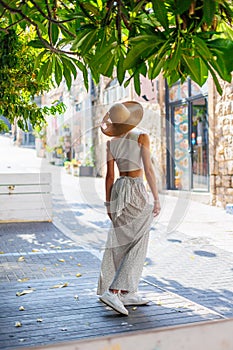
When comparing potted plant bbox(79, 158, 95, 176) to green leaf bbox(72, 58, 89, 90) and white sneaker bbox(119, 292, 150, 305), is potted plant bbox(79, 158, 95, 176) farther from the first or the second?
green leaf bbox(72, 58, 89, 90)

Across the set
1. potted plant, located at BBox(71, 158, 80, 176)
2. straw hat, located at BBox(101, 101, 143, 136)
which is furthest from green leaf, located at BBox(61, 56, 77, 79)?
potted plant, located at BBox(71, 158, 80, 176)

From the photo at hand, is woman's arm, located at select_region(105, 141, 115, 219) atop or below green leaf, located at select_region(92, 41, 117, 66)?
below

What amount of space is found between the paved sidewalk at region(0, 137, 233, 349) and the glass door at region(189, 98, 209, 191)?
68.8 inches

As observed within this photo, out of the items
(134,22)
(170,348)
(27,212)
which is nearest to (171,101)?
(27,212)

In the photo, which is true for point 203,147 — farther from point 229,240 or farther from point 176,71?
point 176,71

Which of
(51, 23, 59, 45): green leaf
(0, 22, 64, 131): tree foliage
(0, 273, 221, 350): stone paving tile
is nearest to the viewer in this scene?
(51, 23, 59, 45): green leaf

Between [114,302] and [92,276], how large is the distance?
1382 mm

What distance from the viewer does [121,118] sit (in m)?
3.84

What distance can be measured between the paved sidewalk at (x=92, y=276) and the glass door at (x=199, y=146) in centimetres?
175

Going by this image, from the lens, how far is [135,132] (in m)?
3.86

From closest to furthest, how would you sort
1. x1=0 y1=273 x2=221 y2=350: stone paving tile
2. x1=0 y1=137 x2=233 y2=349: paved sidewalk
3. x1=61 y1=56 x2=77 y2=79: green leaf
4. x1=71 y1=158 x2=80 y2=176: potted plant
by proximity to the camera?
x1=61 y1=56 x2=77 y2=79: green leaf, x1=0 y1=273 x2=221 y2=350: stone paving tile, x1=0 y1=137 x2=233 y2=349: paved sidewalk, x1=71 y1=158 x2=80 y2=176: potted plant

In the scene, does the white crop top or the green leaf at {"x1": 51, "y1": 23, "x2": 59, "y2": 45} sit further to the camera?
the white crop top

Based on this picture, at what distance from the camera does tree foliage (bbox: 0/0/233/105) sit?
1491mm

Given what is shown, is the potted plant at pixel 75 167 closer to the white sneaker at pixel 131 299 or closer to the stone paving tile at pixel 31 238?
the stone paving tile at pixel 31 238
